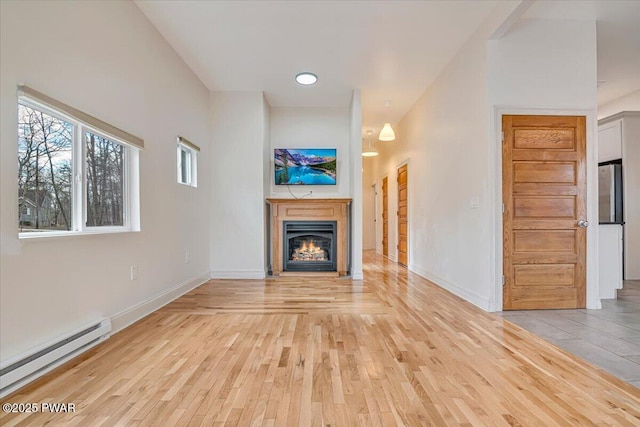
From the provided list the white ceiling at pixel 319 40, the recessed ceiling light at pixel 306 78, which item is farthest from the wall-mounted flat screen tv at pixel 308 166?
the recessed ceiling light at pixel 306 78

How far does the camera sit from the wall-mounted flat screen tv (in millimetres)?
5305

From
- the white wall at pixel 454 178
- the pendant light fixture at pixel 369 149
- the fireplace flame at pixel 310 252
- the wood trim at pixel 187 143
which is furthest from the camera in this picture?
the pendant light fixture at pixel 369 149

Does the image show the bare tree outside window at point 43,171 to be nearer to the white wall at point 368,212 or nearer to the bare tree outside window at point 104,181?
the bare tree outside window at point 104,181

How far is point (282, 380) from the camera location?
1.76 metres

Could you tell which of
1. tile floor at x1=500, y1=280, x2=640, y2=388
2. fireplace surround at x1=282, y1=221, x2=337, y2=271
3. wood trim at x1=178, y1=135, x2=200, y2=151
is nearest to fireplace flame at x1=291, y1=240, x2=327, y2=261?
fireplace surround at x1=282, y1=221, x2=337, y2=271

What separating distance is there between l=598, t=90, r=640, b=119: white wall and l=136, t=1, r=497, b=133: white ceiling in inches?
136

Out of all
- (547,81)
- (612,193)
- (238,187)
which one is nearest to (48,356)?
(238,187)

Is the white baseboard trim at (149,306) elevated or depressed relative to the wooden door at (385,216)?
depressed

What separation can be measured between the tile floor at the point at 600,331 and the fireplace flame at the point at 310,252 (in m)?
2.76

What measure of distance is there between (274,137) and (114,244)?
11.2 feet

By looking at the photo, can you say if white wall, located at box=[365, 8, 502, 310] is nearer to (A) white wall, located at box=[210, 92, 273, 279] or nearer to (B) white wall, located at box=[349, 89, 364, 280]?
(B) white wall, located at box=[349, 89, 364, 280]

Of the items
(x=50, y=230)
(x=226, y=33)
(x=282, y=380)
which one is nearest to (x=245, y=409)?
(x=282, y=380)

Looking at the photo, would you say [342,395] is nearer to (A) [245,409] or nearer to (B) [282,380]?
(B) [282,380]

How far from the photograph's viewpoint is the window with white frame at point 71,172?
1825 millimetres
